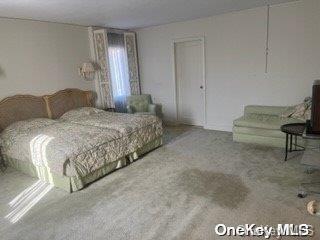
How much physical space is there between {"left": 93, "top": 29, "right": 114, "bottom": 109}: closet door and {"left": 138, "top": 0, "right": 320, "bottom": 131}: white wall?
1199 mm

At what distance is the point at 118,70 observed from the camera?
230 inches

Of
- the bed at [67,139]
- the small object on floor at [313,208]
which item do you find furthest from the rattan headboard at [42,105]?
the small object on floor at [313,208]

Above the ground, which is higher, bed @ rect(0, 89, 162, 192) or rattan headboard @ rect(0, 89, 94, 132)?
A: rattan headboard @ rect(0, 89, 94, 132)

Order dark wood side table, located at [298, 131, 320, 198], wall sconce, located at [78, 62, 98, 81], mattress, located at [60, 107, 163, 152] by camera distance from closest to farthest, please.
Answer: dark wood side table, located at [298, 131, 320, 198], mattress, located at [60, 107, 163, 152], wall sconce, located at [78, 62, 98, 81]

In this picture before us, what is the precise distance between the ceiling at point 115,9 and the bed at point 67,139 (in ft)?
4.51

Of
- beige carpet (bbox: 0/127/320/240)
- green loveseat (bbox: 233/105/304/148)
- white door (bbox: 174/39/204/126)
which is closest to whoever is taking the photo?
beige carpet (bbox: 0/127/320/240)

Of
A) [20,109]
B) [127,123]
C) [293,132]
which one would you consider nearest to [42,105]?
[20,109]

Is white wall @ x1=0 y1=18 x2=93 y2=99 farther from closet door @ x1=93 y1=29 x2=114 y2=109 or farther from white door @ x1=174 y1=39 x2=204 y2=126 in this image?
white door @ x1=174 y1=39 x2=204 y2=126

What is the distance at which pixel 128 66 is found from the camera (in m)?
6.00

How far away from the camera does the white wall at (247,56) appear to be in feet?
14.0

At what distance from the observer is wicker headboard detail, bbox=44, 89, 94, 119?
4.64 m

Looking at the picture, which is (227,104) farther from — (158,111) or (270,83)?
(158,111)

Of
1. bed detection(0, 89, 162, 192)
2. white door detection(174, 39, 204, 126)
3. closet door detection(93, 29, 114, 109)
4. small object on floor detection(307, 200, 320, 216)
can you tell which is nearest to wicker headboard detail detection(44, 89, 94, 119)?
bed detection(0, 89, 162, 192)

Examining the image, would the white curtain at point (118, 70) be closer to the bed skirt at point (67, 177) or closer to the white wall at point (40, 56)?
the white wall at point (40, 56)
